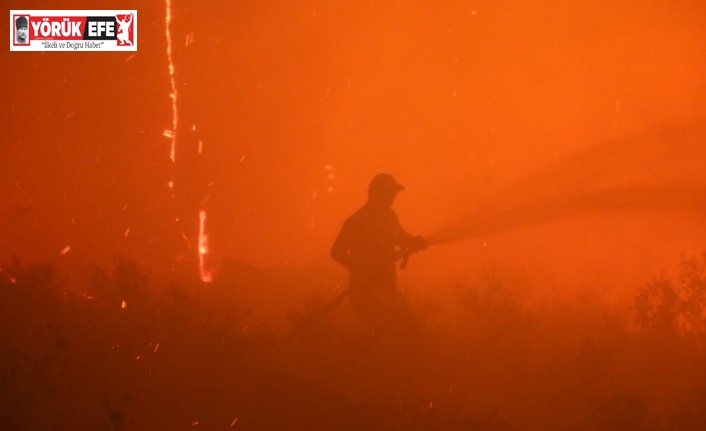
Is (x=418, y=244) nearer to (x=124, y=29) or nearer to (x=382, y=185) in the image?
(x=382, y=185)

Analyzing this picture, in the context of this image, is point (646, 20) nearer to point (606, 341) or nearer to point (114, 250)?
point (606, 341)

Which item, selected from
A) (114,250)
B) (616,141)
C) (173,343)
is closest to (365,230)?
(173,343)

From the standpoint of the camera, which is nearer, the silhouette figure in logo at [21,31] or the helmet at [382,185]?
the helmet at [382,185]

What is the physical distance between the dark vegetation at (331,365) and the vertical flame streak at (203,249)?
2.80m

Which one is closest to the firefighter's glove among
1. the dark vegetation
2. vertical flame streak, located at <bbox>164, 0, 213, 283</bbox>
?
the dark vegetation

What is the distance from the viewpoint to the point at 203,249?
11320 mm

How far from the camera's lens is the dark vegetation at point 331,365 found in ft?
15.2

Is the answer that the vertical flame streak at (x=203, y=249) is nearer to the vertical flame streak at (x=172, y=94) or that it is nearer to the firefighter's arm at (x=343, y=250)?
the vertical flame streak at (x=172, y=94)

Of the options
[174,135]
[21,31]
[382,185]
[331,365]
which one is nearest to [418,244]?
[382,185]

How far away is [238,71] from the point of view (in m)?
12.0

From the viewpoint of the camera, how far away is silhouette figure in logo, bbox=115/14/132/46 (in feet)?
34.2

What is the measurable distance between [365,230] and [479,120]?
718cm

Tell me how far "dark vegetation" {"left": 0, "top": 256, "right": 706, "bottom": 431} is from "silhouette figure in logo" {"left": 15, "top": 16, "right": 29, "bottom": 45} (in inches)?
202

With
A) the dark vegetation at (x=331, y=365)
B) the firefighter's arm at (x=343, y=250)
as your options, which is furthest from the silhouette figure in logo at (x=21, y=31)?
the firefighter's arm at (x=343, y=250)
